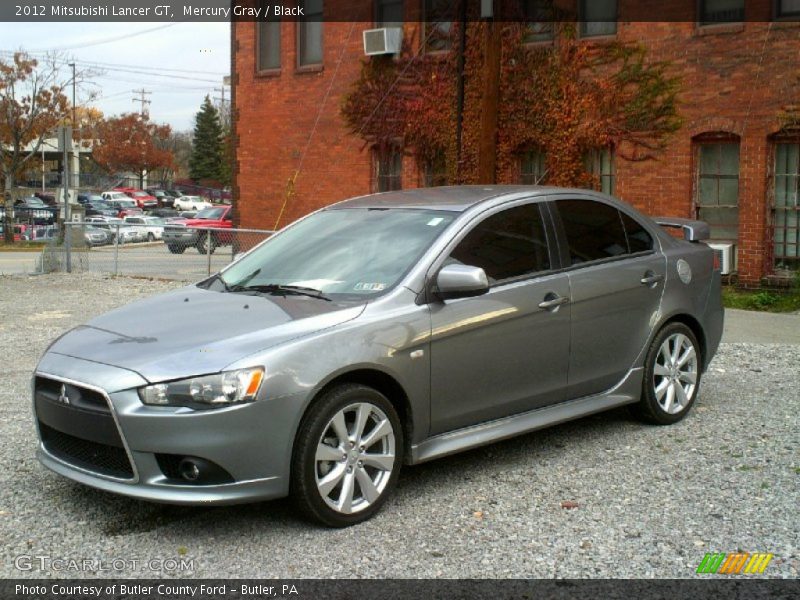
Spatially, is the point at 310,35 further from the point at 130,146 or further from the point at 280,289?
the point at 130,146

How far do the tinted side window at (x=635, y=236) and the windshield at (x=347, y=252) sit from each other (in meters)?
1.62

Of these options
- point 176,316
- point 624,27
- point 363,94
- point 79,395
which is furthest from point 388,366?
point 363,94

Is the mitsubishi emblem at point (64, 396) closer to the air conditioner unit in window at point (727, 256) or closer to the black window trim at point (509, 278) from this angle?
the black window trim at point (509, 278)

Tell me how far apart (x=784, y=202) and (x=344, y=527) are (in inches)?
492

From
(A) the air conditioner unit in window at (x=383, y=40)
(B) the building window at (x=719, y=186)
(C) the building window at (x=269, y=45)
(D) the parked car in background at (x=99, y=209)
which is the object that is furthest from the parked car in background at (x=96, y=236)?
(D) the parked car in background at (x=99, y=209)

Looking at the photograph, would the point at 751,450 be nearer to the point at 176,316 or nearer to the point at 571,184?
the point at 176,316

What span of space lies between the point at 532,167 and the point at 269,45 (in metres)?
7.52

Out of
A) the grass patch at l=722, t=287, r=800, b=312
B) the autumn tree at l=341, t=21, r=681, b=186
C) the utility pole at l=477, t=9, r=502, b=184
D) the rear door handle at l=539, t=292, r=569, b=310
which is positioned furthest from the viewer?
the utility pole at l=477, t=9, r=502, b=184

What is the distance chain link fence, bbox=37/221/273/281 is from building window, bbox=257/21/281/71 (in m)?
4.64

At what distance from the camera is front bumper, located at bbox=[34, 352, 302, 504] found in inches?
179

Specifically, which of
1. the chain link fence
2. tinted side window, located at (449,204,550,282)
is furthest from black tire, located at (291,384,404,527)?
the chain link fence

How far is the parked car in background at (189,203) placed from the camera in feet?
249

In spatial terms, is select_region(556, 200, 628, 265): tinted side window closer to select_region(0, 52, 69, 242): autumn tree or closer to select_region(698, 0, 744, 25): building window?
select_region(698, 0, 744, 25): building window

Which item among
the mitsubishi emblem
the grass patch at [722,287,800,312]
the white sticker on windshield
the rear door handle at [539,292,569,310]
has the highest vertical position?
the white sticker on windshield
